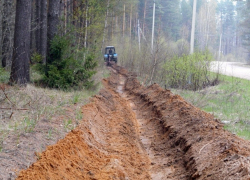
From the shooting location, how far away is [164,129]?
32.1 ft

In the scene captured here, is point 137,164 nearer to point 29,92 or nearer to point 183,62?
point 29,92

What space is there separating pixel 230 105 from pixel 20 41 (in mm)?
8540

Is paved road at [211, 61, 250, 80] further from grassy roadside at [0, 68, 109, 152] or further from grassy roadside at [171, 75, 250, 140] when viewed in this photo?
grassy roadside at [0, 68, 109, 152]

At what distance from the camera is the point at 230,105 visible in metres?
11.7

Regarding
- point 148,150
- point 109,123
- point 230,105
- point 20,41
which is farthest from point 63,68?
point 230,105

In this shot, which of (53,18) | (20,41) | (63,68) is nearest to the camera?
(20,41)

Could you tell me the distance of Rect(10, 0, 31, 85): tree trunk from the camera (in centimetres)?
1241

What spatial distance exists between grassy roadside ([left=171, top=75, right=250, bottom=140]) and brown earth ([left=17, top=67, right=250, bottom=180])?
75cm

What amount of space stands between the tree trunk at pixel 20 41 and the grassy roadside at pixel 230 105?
7.08 metres

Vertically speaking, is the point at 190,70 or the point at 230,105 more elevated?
the point at 190,70

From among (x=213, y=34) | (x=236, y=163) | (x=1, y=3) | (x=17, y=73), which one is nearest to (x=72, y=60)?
(x=17, y=73)

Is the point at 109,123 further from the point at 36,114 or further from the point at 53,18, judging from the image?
the point at 53,18

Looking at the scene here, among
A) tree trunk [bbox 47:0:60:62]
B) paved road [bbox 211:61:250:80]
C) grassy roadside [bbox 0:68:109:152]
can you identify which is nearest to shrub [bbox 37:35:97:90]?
tree trunk [bbox 47:0:60:62]

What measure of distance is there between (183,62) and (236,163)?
38.4ft
